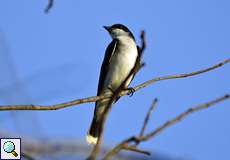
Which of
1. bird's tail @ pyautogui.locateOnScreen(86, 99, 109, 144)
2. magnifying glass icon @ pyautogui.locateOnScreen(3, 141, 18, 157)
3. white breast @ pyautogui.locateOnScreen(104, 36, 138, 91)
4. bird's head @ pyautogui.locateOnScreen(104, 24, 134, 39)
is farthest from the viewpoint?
bird's head @ pyautogui.locateOnScreen(104, 24, 134, 39)

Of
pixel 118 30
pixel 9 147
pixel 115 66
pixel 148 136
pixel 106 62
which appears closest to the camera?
pixel 148 136

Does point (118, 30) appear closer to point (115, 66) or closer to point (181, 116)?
point (115, 66)

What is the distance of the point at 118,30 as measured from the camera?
247 inches

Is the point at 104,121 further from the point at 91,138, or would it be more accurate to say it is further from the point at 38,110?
the point at 91,138

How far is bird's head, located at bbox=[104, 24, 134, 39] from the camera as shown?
242 inches

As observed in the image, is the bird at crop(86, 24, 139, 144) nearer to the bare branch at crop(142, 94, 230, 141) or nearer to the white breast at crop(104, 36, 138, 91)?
the white breast at crop(104, 36, 138, 91)

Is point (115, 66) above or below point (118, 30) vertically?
below

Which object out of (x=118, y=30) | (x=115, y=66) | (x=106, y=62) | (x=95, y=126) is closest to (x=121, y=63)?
(x=115, y=66)

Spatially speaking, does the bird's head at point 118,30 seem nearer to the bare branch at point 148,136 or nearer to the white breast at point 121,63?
the white breast at point 121,63

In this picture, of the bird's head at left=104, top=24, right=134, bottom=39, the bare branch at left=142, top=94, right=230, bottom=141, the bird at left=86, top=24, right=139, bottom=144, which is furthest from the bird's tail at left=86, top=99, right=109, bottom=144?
the bare branch at left=142, top=94, right=230, bottom=141

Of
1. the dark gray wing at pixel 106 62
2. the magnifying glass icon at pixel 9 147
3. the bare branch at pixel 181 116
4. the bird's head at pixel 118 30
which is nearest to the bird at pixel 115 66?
the dark gray wing at pixel 106 62

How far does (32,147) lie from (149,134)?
210 centimetres

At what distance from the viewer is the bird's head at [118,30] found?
616cm

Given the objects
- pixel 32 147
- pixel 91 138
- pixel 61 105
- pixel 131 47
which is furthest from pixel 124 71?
pixel 61 105
